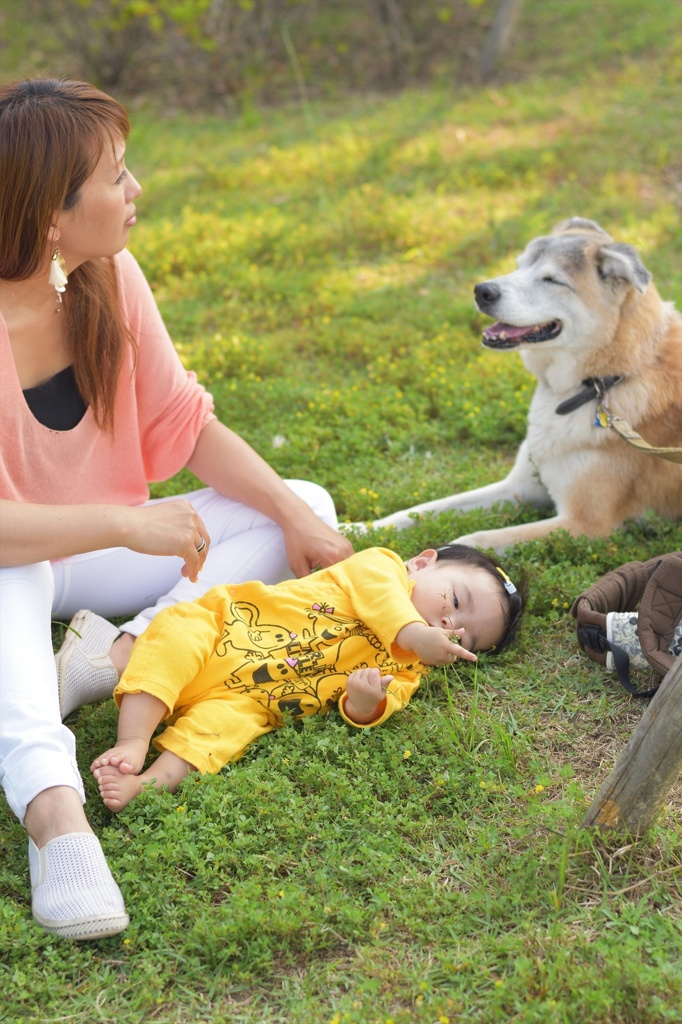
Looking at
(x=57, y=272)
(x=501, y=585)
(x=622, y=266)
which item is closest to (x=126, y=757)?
(x=501, y=585)

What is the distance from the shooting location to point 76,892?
2.19 meters

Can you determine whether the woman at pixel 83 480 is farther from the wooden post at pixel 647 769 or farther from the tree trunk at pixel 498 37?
the tree trunk at pixel 498 37

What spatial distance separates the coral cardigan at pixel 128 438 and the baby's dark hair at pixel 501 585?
904mm

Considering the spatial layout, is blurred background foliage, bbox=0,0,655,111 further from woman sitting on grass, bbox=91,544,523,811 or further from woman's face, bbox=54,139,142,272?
woman sitting on grass, bbox=91,544,523,811

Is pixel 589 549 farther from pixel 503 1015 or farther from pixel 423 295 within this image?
pixel 423 295

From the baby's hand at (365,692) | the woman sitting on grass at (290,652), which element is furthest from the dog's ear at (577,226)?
the baby's hand at (365,692)

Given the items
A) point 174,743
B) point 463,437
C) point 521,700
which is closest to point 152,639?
point 174,743

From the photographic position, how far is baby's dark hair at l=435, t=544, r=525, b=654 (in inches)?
118

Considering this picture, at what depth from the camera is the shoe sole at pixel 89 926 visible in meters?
2.17

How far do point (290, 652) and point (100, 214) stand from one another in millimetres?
1289

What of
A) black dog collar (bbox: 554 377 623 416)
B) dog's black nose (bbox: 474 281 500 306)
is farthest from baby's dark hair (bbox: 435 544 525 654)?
dog's black nose (bbox: 474 281 500 306)

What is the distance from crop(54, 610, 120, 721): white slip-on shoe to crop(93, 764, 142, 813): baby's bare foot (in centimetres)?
37

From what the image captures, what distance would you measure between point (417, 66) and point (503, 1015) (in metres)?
9.13

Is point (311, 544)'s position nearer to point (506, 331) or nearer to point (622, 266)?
point (506, 331)
